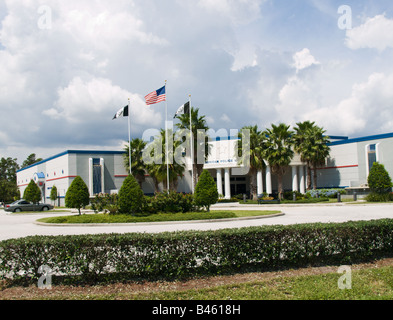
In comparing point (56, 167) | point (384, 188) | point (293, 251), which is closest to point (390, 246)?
point (293, 251)

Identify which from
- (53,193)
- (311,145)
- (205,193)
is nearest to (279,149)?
(311,145)

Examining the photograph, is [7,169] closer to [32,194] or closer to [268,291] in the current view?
[32,194]

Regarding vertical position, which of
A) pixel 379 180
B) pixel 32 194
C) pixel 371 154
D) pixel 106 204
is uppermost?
pixel 371 154

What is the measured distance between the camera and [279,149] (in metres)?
38.6

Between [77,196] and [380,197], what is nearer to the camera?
[77,196]

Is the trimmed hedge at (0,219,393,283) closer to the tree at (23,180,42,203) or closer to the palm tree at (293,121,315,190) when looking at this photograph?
the tree at (23,180,42,203)

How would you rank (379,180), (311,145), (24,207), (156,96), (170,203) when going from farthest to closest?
1. (311,145)
2. (24,207)
3. (379,180)
4. (156,96)
5. (170,203)

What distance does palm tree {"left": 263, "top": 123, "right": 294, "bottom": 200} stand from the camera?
125ft

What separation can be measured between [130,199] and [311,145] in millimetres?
28660

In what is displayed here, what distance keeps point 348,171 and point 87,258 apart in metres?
42.2

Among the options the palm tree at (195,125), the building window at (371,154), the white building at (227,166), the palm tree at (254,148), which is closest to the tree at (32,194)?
the white building at (227,166)

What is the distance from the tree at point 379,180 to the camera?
106 ft

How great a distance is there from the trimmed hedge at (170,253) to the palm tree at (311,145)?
3567 centimetres

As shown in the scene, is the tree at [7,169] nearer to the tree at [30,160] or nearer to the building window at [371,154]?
the tree at [30,160]
